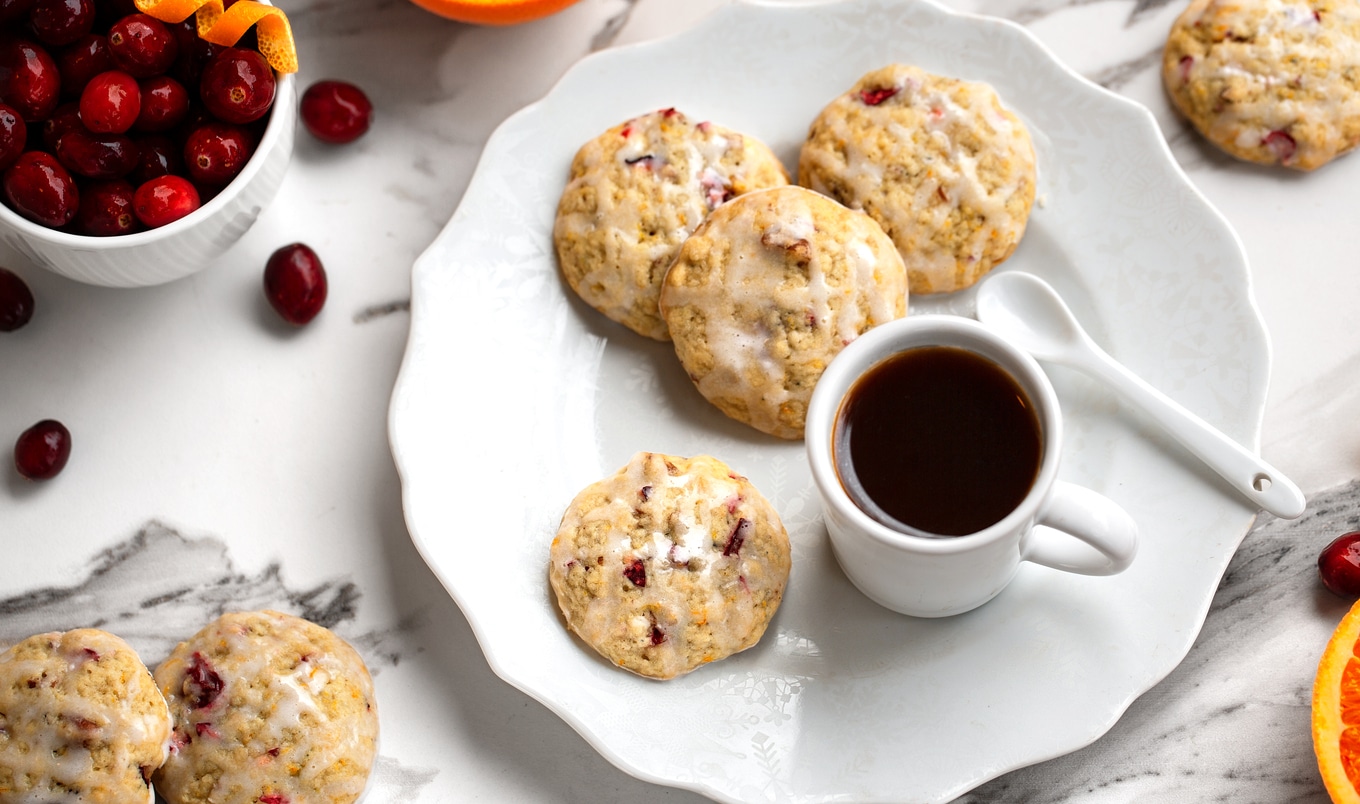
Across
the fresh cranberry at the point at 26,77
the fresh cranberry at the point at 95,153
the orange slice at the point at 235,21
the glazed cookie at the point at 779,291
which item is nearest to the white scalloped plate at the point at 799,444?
the glazed cookie at the point at 779,291

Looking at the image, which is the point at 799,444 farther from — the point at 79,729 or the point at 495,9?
the point at 79,729

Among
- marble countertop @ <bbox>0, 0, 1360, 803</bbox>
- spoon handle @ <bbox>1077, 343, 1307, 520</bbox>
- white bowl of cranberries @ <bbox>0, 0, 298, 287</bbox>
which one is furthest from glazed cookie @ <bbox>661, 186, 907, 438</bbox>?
white bowl of cranberries @ <bbox>0, 0, 298, 287</bbox>

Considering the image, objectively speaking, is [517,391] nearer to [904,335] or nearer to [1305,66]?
[904,335]

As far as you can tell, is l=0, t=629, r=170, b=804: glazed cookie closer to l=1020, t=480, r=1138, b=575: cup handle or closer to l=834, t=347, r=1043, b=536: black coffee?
l=834, t=347, r=1043, b=536: black coffee

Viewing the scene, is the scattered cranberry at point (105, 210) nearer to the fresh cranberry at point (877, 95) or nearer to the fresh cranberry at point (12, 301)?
the fresh cranberry at point (12, 301)

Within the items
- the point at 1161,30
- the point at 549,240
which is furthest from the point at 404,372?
the point at 1161,30

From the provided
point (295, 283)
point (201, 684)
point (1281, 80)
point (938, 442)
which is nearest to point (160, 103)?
point (295, 283)
